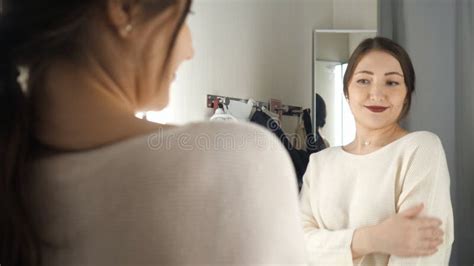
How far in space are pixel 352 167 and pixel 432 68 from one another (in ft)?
1.20

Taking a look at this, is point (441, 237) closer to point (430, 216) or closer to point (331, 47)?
point (430, 216)

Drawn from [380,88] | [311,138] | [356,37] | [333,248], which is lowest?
[333,248]

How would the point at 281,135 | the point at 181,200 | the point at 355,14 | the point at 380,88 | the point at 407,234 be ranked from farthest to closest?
1. the point at 355,14
2. the point at 281,135
3. the point at 380,88
4. the point at 407,234
5. the point at 181,200

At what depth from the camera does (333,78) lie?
0.95m

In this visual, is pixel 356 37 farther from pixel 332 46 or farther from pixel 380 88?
pixel 380 88

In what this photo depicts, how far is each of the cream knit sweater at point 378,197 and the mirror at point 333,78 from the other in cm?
21

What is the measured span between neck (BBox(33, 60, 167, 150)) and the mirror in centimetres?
73

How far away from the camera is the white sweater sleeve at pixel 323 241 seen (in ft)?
2.19

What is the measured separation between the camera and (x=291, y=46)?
3.26 ft

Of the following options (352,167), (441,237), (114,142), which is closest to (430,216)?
(441,237)

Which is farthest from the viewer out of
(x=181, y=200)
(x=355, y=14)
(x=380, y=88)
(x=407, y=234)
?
(x=355, y=14)

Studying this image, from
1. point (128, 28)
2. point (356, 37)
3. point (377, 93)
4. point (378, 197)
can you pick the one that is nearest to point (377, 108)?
point (377, 93)

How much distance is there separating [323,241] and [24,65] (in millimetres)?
548

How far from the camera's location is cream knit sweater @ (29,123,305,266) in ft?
0.70
